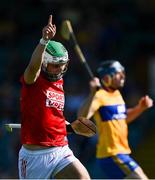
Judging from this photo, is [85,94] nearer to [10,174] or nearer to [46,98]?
[10,174]

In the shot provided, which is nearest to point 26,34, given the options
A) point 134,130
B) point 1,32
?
point 1,32

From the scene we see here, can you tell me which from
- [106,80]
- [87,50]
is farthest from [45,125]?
[87,50]

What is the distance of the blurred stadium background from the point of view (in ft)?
45.9

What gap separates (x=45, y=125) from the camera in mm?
7879

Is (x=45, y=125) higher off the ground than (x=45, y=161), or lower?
higher

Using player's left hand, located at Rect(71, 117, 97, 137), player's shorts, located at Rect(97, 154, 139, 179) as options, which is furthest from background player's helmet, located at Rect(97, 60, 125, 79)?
player's left hand, located at Rect(71, 117, 97, 137)

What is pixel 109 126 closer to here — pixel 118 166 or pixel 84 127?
pixel 118 166

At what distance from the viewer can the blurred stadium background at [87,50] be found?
14.0m

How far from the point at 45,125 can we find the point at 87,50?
25.0 ft

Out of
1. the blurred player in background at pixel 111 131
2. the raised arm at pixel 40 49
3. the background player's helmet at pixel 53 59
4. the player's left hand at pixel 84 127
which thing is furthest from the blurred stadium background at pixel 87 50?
the raised arm at pixel 40 49

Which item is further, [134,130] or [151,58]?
[151,58]

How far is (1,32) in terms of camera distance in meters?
16.2

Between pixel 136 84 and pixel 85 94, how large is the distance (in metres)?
1.32

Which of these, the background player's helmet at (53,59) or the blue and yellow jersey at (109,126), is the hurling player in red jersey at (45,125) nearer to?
the background player's helmet at (53,59)
